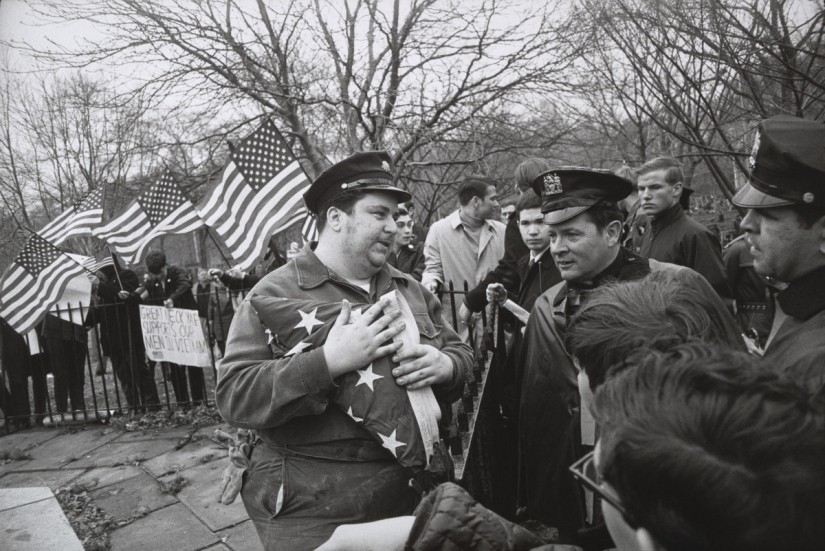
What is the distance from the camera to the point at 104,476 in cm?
498

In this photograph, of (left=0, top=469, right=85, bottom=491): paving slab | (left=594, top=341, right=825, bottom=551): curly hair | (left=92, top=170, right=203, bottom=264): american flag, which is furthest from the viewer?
(left=92, top=170, right=203, bottom=264): american flag

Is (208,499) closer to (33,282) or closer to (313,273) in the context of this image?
(313,273)

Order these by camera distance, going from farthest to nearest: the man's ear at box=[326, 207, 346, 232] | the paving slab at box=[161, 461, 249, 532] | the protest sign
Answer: the protest sign, the paving slab at box=[161, 461, 249, 532], the man's ear at box=[326, 207, 346, 232]

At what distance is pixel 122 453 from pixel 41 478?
2.23 feet

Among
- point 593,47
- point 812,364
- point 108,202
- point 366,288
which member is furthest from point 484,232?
point 108,202

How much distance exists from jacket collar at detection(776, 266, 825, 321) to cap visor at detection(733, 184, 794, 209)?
22 centimetres

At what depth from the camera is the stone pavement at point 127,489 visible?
3.76 meters

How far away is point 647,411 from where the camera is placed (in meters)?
0.87

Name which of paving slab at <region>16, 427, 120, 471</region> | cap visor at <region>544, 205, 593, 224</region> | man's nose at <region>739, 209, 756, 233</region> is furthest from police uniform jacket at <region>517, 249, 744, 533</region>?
paving slab at <region>16, 427, 120, 471</region>

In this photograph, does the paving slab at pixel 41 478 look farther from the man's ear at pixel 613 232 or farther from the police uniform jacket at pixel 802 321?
the police uniform jacket at pixel 802 321

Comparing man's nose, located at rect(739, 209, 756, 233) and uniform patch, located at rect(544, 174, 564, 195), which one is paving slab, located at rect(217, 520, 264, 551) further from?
man's nose, located at rect(739, 209, 756, 233)

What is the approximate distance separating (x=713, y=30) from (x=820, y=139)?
3.31 meters

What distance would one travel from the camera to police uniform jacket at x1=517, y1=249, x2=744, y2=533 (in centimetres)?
241

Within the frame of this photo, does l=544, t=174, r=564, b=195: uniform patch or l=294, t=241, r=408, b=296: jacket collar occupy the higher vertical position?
l=544, t=174, r=564, b=195: uniform patch
